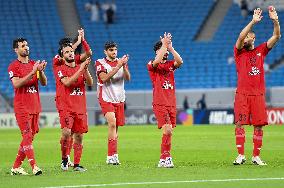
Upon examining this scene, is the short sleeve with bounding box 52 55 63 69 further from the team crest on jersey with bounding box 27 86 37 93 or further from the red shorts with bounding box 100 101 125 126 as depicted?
the red shorts with bounding box 100 101 125 126

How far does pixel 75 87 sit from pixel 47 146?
9.37m

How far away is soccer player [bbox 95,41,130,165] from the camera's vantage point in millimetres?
16859

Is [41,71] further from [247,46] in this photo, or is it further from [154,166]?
[247,46]

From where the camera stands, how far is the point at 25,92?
48.1ft

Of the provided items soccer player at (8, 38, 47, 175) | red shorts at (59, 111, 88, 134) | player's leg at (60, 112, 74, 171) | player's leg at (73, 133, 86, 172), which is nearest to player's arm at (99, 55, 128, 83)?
red shorts at (59, 111, 88, 134)

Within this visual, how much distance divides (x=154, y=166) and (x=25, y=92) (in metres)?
2.99

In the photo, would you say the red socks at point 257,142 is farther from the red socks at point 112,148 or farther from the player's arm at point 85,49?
the player's arm at point 85,49

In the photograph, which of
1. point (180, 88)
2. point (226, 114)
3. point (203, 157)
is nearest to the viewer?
point (203, 157)

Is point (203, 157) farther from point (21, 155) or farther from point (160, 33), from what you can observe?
point (160, 33)

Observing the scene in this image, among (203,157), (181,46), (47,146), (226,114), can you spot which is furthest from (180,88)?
(203,157)

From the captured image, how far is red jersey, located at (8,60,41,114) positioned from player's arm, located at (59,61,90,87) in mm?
660

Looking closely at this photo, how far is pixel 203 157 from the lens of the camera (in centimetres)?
1888

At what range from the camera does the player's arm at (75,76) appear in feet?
A: 48.2

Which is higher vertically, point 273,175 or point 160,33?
point 160,33
